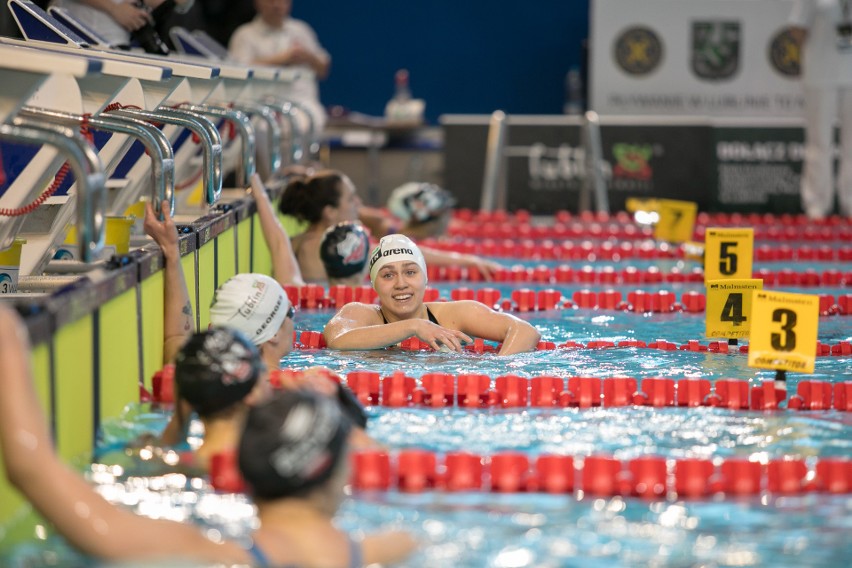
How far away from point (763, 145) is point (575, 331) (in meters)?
6.63

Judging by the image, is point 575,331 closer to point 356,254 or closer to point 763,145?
point 356,254

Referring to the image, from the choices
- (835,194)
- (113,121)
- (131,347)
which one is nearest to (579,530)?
(131,347)

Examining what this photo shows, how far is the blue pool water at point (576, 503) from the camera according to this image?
10.1 ft

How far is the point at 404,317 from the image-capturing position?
5.58 metres

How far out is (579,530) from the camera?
3277 millimetres

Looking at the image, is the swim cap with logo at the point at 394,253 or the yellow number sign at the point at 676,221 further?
the yellow number sign at the point at 676,221

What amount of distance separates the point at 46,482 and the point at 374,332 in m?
2.98

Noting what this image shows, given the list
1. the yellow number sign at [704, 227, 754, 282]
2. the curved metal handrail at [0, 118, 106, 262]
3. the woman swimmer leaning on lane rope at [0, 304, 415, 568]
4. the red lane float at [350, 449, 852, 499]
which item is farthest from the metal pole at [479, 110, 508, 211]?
the woman swimmer leaning on lane rope at [0, 304, 415, 568]

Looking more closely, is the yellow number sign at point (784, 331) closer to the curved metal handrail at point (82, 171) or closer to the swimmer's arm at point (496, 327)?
the swimmer's arm at point (496, 327)

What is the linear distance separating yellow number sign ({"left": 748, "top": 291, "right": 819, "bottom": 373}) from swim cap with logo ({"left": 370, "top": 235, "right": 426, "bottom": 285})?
1.57m

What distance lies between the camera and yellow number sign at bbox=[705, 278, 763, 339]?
532 cm

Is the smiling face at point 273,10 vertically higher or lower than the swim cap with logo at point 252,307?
higher

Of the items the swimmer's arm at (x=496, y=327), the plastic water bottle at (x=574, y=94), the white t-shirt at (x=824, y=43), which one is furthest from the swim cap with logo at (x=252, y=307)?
the plastic water bottle at (x=574, y=94)

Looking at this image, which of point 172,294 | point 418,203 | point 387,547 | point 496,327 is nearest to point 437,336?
point 496,327
